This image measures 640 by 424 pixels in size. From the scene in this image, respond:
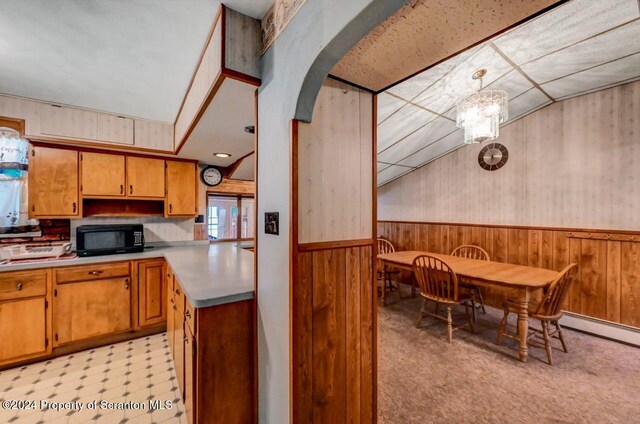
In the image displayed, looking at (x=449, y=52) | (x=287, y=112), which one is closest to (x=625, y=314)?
(x=449, y=52)

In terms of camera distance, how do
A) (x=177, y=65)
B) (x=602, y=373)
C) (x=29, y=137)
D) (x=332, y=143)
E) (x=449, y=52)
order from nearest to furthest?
(x=449, y=52) < (x=332, y=143) < (x=177, y=65) < (x=602, y=373) < (x=29, y=137)

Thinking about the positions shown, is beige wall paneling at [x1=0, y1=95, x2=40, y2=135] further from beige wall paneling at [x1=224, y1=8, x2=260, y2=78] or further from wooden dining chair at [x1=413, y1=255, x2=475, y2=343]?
wooden dining chair at [x1=413, y1=255, x2=475, y2=343]

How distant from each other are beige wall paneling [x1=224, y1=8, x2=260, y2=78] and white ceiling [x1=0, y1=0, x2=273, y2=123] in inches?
1.8

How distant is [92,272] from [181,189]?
1256 mm

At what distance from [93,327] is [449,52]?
3.69 metres

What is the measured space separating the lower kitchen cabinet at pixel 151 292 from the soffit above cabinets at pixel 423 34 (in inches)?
109

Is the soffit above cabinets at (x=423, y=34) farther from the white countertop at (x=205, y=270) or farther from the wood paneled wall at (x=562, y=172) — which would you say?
the wood paneled wall at (x=562, y=172)

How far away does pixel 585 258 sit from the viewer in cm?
309

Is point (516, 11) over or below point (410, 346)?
over

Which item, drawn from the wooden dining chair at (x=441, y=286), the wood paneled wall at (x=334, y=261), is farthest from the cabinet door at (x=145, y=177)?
the wooden dining chair at (x=441, y=286)

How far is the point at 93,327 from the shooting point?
2.52 meters

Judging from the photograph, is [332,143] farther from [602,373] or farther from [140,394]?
[602,373]

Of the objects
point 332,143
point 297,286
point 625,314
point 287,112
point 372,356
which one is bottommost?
point 625,314

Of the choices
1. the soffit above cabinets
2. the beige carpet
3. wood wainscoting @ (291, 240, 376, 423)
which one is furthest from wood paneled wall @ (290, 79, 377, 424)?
the beige carpet
